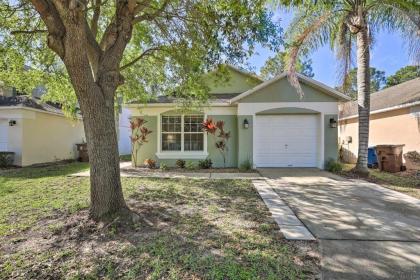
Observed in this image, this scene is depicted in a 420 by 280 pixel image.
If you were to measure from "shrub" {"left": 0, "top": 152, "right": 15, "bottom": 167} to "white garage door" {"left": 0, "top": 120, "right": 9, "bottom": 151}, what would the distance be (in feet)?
2.39

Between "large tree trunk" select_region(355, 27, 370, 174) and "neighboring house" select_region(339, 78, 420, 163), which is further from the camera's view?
"neighboring house" select_region(339, 78, 420, 163)

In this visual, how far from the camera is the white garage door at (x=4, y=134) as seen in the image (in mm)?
14391

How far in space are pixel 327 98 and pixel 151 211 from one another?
31.8ft

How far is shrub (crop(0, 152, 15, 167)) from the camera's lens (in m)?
13.7

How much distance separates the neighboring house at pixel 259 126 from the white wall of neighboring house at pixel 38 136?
6.23 metres

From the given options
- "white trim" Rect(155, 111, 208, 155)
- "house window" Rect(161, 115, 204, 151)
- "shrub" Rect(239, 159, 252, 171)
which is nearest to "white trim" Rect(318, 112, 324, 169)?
"shrub" Rect(239, 159, 252, 171)

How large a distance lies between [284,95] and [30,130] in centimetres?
1367

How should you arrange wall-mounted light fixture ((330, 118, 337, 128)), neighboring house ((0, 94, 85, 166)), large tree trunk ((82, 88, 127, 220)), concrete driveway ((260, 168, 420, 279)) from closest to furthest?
concrete driveway ((260, 168, 420, 279)) → large tree trunk ((82, 88, 127, 220)) → wall-mounted light fixture ((330, 118, 337, 128)) → neighboring house ((0, 94, 85, 166))

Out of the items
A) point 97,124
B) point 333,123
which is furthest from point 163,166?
point 333,123

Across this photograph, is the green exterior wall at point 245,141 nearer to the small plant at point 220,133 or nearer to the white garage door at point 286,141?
the white garage door at point 286,141

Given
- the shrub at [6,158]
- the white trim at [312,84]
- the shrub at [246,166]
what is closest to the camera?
the white trim at [312,84]

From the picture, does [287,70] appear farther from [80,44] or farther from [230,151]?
[80,44]

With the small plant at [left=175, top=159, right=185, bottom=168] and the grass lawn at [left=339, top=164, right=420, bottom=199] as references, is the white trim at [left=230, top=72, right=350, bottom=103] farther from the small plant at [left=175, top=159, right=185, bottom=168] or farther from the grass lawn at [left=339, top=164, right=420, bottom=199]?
the small plant at [left=175, top=159, right=185, bottom=168]

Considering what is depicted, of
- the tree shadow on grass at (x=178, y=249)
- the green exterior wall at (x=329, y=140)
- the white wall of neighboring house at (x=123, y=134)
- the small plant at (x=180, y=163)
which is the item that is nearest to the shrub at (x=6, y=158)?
the small plant at (x=180, y=163)
